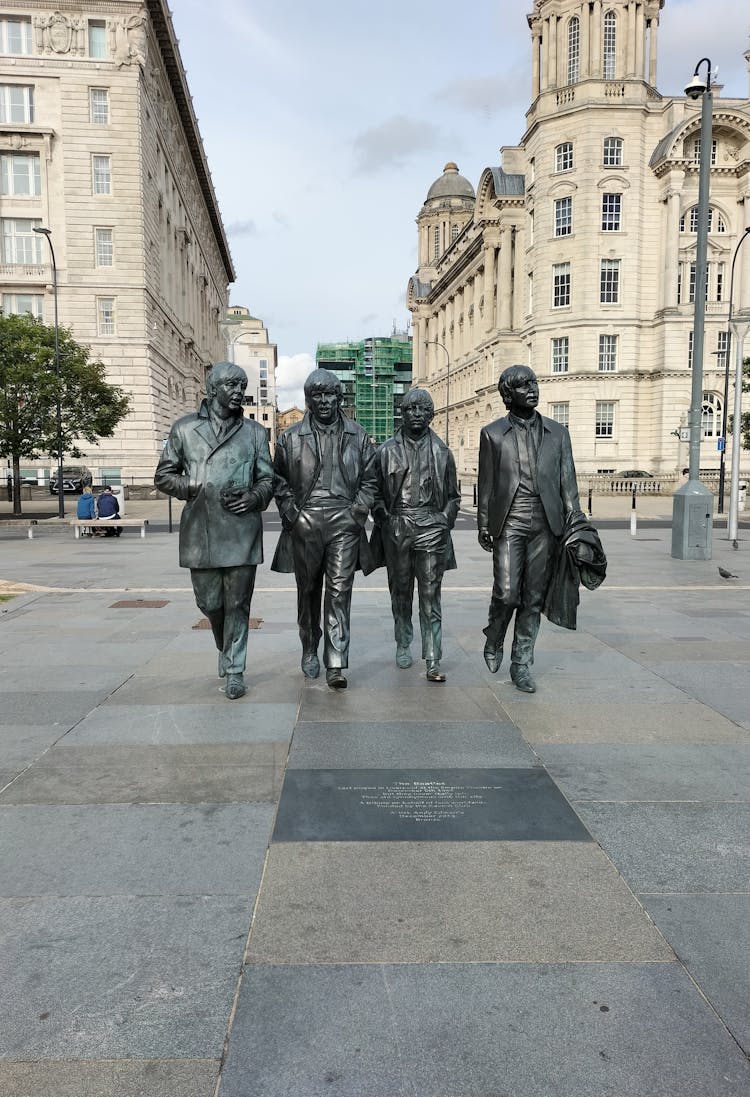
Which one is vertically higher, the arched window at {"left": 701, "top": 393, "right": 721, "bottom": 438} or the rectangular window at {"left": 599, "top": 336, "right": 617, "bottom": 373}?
the rectangular window at {"left": 599, "top": 336, "right": 617, "bottom": 373}

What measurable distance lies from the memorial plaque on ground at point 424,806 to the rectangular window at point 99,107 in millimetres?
44732

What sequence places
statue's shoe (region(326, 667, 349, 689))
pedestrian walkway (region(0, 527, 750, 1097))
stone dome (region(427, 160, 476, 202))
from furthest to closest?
stone dome (region(427, 160, 476, 202)) < statue's shoe (region(326, 667, 349, 689)) < pedestrian walkway (region(0, 527, 750, 1097))

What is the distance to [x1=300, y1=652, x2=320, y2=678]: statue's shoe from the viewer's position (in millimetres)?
6426

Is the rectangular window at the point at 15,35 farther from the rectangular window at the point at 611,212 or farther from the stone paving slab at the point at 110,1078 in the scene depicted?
the stone paving slab at the point at 110,1078

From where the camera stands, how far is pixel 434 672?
627cm

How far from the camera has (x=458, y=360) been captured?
85812mm

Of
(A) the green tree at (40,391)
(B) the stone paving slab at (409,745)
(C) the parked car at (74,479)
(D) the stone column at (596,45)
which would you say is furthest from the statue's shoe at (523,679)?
(D) the stone column at (596,45)

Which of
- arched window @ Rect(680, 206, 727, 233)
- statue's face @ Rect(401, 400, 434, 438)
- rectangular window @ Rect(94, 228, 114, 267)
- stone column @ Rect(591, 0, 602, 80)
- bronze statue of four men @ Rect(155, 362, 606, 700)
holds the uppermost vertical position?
stone column @ Rect(591, 0, 602, 80)

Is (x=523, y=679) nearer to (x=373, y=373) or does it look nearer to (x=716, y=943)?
(x=716, y=943)

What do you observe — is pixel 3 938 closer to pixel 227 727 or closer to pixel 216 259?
pixel 227 727

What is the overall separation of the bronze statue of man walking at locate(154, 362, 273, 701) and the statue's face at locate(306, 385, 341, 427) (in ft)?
1.57

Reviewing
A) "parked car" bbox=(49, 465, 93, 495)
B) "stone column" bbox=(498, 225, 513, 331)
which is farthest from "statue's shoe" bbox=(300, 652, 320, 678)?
"stone column" bbox=(498, 225, 513, 331)

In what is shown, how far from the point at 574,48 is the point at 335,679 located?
195ft

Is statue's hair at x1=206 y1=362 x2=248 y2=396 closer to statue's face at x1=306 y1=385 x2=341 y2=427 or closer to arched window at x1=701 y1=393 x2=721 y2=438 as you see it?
statue's face at x1=306 y1=385 x2=341 y2=427
